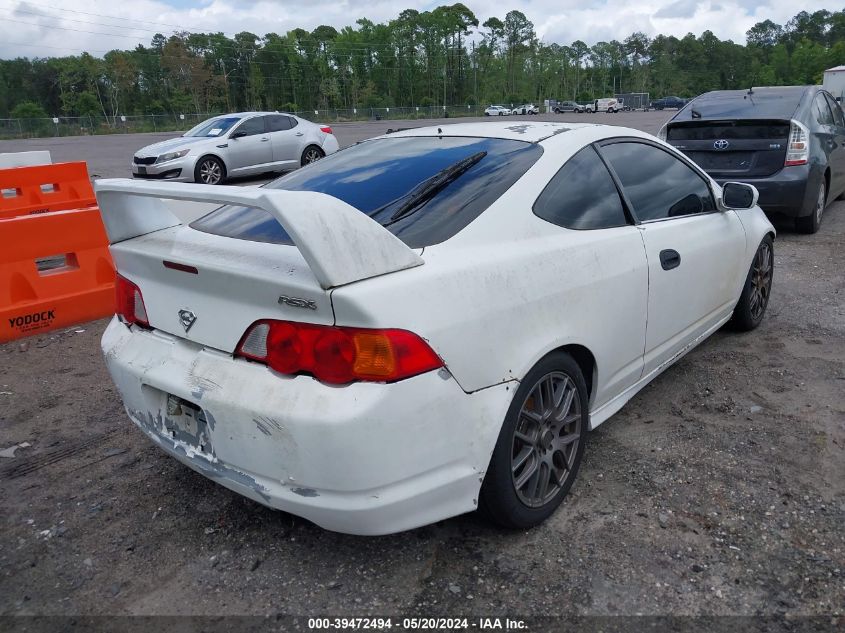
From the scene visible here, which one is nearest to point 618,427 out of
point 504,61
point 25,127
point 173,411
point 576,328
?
point 576,328

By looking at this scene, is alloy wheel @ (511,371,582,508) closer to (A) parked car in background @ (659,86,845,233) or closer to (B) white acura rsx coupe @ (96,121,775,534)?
(B) white acura rsx coupe @ (96,121,775,534)

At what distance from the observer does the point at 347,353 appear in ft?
6.66

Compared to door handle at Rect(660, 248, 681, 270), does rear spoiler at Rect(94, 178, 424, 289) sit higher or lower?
higher

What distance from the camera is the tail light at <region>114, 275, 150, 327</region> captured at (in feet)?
8.84

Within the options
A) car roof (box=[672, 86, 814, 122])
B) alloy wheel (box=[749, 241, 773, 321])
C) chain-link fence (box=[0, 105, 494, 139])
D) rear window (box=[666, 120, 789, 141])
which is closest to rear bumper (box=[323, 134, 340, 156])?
car roof (box=[672, 86, 814, 122])

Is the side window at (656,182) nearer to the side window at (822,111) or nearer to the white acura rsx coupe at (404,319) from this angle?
the white acura rsx coupe at (404,319)

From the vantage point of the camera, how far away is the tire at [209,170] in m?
13.2

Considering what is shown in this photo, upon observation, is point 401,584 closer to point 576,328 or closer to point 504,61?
point 576,328

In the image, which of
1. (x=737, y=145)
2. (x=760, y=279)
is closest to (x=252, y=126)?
(x=737, y=145)

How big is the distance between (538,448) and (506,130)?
153 cm

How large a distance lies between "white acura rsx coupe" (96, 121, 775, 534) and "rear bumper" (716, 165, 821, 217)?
4.31m

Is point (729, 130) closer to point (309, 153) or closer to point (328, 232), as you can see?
point (328, 232)

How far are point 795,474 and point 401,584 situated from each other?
5.91 feet

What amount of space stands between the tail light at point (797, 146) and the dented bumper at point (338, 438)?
6.12 m
